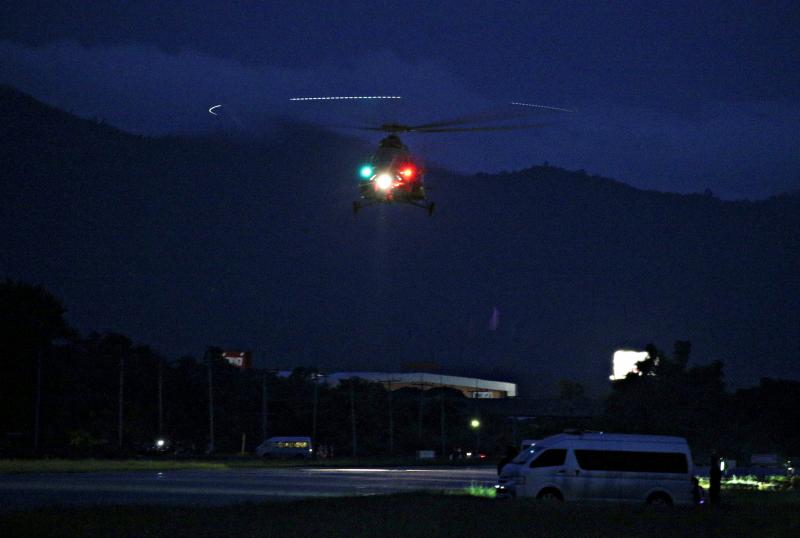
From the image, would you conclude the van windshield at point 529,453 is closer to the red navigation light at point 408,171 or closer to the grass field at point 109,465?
the red navigation light at point 408,171

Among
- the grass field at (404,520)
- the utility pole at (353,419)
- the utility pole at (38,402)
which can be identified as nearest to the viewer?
the grass field at (404,520)

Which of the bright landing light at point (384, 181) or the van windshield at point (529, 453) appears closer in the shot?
the van windshield at point (529, 453)

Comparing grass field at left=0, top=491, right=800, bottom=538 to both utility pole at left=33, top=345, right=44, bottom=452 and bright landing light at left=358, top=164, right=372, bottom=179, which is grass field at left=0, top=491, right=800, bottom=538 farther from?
utility pole at left=33, top=345, right=44, bottom=452

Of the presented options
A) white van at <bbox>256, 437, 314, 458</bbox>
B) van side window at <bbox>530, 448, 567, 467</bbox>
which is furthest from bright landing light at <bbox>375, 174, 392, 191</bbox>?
white van at <bbox>256, 437, 314, 458</bbox>

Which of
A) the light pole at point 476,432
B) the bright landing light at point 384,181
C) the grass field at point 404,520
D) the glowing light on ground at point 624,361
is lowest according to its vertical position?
the grass field at point 404,520

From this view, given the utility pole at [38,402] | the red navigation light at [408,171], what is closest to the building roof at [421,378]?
the utility pole at [38,402]

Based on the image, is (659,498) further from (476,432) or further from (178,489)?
(476,432)

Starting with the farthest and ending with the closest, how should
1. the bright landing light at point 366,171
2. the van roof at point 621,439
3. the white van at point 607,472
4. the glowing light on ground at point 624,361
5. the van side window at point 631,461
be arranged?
the glowing light on ground at point 624,361 < the bright landing light at point 366,171 < the van roof at point 621,439 < the van side window at point 631,461 < the white van at point 607,472

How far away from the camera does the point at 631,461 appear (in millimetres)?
29375

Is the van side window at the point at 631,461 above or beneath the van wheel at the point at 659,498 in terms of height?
→ above

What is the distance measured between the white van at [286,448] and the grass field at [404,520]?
56335 mm

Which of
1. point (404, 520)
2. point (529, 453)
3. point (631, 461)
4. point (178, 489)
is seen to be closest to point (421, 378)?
point (178, 489)

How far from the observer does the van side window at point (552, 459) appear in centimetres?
2928

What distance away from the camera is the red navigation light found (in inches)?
1400
